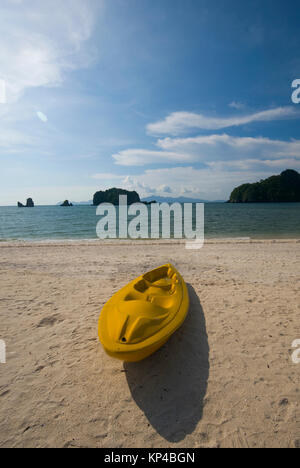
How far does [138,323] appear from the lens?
12.0 ft

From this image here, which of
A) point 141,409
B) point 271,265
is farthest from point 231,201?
point 141,409

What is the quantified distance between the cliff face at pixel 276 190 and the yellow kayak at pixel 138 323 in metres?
127

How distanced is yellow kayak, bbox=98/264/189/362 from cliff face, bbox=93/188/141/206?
143m

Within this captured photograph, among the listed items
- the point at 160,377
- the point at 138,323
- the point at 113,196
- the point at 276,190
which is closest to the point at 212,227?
the point at 160,377

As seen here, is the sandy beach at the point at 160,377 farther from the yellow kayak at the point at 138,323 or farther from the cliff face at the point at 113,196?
the cliff face at the point at 113,196

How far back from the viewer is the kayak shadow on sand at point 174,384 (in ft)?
10.3

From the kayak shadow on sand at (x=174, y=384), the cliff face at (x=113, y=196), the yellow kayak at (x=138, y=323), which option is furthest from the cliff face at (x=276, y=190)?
the kayak shadow on sand at (x=174, y=384)

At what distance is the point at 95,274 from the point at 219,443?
734 centimetres

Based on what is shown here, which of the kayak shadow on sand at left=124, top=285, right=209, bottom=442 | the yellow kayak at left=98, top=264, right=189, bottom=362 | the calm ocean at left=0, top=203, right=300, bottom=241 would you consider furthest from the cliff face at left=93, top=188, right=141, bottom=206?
the kayak shadow on sand at left=124, top=285, right=209, bottom=442

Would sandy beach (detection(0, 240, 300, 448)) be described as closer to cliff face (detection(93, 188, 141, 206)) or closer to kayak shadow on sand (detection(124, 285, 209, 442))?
kayak shadow on sand (detection(124, 285, 209, 442))

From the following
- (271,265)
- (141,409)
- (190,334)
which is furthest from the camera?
(271,265)
